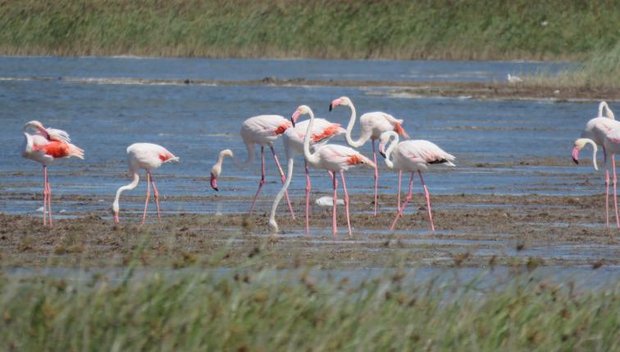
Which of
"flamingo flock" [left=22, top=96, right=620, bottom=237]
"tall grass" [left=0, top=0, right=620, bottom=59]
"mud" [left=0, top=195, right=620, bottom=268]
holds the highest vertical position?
"tall grass" [left=0, top=0, right=620, bottom=59]

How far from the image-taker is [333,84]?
132 feet

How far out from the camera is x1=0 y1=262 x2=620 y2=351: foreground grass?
24.5 feet

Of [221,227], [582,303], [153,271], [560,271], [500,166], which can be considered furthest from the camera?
[500,166]

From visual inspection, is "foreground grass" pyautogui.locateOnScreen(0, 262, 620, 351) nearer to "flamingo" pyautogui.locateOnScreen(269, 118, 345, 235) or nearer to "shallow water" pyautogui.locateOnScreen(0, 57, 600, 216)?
"flamingo" pyautogui.locateOnScreen(269, 118, 345, 235)

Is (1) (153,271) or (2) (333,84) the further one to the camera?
(2) (333,84)

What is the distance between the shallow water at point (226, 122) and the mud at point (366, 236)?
1060 mm

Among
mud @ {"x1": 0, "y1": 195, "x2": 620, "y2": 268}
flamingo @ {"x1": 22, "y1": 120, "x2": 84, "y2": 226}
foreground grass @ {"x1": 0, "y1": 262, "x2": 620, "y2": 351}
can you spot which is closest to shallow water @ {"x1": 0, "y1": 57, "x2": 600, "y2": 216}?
flamingo @ {"x1": 22, "y1": 120, "x2": 84, "y2": 226}

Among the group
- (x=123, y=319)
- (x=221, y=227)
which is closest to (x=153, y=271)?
(x=123, y=319)

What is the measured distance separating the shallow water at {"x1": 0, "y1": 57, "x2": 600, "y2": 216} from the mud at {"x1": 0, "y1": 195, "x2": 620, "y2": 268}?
1060 millimetres

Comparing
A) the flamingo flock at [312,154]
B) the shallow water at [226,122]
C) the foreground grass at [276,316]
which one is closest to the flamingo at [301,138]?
the flamingo flock at [312,154]

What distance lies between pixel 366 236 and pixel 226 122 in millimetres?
15165

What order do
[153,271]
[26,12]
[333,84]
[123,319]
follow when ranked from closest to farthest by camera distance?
[123,319], [153,271], [333,84], [26,12]

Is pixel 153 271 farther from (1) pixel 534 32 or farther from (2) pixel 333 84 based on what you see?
(1) pixel 534 32

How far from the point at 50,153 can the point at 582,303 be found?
8.90m
